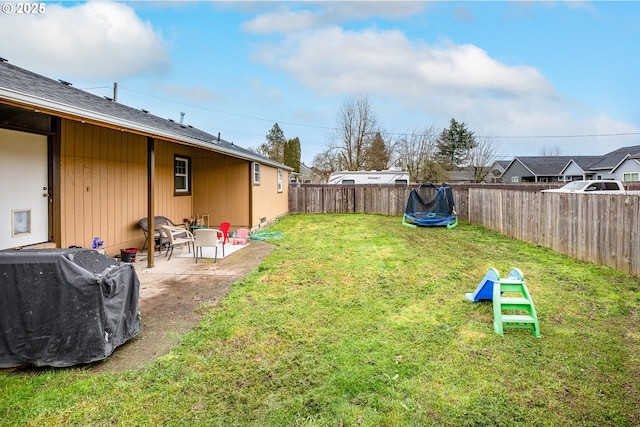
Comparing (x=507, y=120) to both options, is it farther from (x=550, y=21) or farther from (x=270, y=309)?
(x=270, y=309)

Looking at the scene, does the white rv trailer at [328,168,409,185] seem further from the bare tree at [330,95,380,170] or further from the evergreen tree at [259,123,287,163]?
the evergreen tree at [259,123,287,163]

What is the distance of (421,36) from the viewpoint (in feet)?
46.5

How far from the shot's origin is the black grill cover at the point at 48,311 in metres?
2.76

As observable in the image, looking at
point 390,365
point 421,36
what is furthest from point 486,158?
point 390,365

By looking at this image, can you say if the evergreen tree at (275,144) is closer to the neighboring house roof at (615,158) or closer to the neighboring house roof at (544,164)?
the neighboring house roof at (544,164)

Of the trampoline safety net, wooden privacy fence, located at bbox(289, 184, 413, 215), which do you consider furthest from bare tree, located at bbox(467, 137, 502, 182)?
the trampoline safety net

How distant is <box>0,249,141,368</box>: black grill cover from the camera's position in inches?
109

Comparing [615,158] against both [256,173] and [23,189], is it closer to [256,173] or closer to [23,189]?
[256,173]

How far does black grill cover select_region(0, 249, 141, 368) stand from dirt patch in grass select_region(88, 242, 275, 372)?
25 cm

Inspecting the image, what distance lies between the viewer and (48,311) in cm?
278

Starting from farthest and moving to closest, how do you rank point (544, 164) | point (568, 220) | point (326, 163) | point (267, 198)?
point (544, 164), point (326, 163), point (267, 198), point (568, 220)

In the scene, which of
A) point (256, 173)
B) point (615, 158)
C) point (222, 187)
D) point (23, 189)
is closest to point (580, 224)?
point (256, 173)

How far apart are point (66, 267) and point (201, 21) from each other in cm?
1102

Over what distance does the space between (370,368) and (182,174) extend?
853 cm
